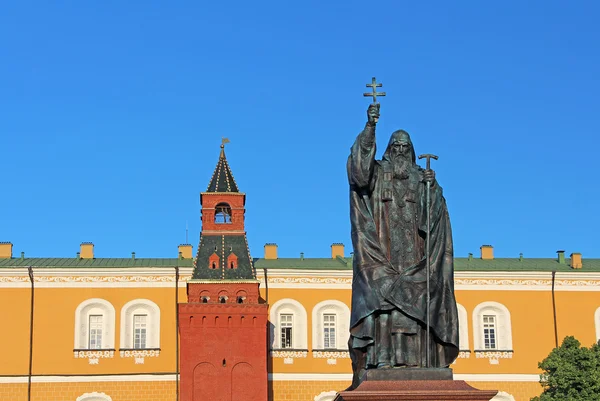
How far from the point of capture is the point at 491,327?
52.1 meters

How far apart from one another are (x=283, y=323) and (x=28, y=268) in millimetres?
11996

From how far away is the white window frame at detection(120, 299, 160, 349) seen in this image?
4994 centimetres

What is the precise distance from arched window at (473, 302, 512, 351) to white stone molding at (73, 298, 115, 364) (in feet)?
55.9

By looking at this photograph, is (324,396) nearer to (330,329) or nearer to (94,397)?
(330,329)

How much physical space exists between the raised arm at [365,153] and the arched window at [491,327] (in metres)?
40.8

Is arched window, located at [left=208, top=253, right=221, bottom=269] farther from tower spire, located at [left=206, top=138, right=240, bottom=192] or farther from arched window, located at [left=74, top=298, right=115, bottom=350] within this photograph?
arched window, located at [left=74, top=298, right=115, bottom=350]

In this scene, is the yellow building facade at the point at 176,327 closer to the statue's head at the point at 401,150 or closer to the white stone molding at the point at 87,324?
the white stone molding at the point at 87,324

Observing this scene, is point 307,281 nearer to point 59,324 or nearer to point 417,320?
point 59,324

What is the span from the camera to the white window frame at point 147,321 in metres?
49.9

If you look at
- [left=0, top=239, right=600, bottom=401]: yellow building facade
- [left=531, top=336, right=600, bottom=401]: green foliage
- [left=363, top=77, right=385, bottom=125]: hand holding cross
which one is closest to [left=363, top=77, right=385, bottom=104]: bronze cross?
[left=363, top=77, right=385, bottom=125]: hand holding cross

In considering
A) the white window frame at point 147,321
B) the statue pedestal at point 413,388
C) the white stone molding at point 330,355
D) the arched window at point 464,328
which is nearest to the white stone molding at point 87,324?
the white window frame at point 147,321

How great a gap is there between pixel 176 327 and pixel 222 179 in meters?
7.22

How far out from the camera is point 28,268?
5019cm

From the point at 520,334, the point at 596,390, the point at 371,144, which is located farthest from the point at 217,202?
the point at 371,144
